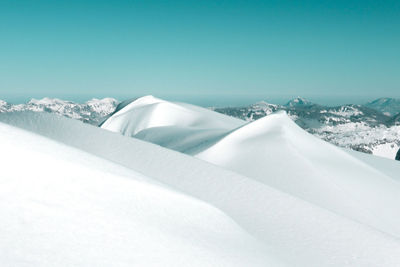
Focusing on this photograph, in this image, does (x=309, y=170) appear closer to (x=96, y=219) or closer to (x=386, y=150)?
(x=96, y=219)

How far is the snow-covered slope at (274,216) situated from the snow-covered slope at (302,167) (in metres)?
6.49

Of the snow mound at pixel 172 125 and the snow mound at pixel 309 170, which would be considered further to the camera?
the snow mound at pixel 172 125

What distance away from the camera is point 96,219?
17.4ft

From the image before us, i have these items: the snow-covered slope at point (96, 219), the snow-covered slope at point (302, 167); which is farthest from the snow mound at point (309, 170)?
the snow-covered slope at point (96, 219)

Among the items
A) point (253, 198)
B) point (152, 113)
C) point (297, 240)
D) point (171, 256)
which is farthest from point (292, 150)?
point (152, 113)

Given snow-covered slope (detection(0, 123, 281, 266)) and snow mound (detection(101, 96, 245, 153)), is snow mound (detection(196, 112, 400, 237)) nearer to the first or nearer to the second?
snow mound (detection(101, 96, 245, 153))

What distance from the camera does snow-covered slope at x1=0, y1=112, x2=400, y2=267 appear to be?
6.82 metres

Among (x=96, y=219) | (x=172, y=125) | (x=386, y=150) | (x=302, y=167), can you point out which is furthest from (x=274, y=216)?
(x=386, y=150)

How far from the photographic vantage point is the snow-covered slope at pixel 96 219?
4328 millimetres

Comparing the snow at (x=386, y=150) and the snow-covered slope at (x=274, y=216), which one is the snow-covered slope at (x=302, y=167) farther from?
the snow at (x=386, y=150)

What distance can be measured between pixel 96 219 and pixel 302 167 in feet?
49.3

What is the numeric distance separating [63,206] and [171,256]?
80.7 inches

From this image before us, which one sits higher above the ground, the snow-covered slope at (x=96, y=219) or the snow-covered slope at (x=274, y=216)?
the snow-covered slope at (x=96, y=219)

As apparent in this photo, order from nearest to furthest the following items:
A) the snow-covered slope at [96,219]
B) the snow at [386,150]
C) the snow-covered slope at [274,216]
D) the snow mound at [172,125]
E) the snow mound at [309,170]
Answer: the snow-covered slope at [96,219] < the snow-covered slope at [274,216] < the snow mound at [309,170] < the snow mound at [172,125] < the snow at [386,150]
